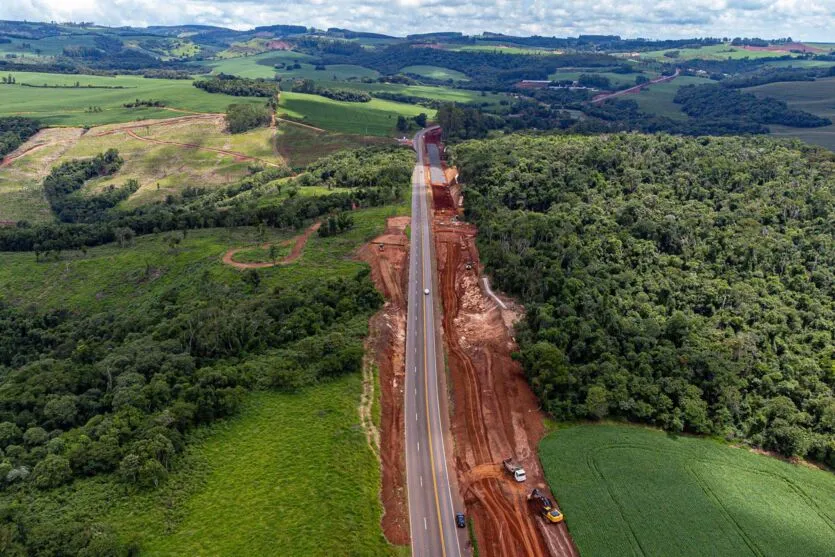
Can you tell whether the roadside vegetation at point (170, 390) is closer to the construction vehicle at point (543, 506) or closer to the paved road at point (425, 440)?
the paved road at point (425, 440)

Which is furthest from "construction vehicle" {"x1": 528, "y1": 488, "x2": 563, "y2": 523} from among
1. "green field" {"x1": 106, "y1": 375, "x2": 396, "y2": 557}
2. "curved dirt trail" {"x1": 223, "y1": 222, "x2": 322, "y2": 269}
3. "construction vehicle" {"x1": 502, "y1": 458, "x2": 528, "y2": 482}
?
"curved dirt trail" {"x1": 223, "y1": 222, "x2": 322, "y2": 269}

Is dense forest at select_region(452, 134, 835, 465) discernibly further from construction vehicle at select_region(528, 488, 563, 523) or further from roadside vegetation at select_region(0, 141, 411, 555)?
roadside vegetation at select_region(0, 141, 411, 555)

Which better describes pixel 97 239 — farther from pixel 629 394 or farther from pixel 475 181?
pixel 629 394

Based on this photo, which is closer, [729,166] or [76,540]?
[76,540]

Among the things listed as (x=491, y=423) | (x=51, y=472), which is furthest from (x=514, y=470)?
(x=51, y=472)

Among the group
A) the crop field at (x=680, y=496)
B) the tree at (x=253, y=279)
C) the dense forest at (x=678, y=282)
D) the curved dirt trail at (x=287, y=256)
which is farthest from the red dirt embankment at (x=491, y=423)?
the tree at (x=253, y=279)

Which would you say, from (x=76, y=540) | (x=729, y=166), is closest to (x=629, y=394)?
(x=76, y=540)

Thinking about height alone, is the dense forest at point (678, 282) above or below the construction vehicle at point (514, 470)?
above
